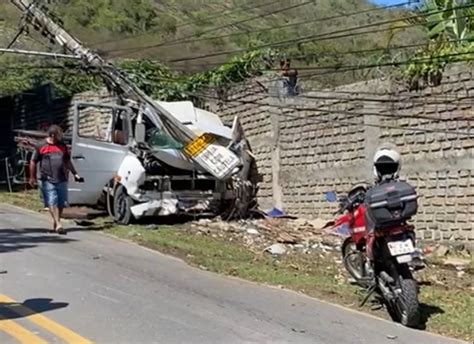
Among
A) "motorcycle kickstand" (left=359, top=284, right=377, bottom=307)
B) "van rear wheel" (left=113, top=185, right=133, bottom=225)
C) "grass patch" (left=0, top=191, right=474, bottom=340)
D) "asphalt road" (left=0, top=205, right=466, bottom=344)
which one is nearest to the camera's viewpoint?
"asphalt road" (left=0, top=205, right=466, bottom=344)

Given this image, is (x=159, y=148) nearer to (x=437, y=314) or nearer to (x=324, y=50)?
(x=437, y=314)

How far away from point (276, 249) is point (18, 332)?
6.22m

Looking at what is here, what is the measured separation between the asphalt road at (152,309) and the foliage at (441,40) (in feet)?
17.7

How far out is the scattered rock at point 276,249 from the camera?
11844mm

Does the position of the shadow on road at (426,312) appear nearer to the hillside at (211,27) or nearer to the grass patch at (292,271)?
the grass patch at (292,271)

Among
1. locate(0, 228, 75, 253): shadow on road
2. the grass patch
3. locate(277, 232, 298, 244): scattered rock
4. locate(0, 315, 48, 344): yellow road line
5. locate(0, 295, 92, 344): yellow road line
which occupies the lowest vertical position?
locate(0, 315, 48, 344): yellow road line

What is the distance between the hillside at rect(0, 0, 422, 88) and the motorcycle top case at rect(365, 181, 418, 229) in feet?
39.1

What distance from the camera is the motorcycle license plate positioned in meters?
7.30

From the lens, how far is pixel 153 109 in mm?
15367

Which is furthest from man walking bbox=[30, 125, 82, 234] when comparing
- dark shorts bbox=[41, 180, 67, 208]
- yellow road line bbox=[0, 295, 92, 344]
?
yellow road line bbox=[0, 295, 92, 344]

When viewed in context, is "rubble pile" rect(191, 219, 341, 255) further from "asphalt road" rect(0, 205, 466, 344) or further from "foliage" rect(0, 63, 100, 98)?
"foliage" rect(0, 63, 100, 98)

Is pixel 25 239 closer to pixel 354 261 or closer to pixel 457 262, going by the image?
pixel 354 261

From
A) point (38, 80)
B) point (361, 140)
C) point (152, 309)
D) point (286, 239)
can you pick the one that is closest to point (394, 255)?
point (152, 309)

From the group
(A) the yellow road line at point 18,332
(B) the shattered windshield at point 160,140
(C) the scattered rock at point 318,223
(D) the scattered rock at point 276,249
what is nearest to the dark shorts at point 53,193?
(B) the shattered windshield at point 160,140
